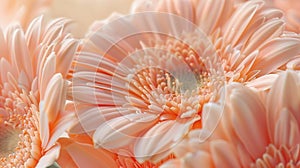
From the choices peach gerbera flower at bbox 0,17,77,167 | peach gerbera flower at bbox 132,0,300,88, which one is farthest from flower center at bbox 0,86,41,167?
peach gerbera flower at bbox 132,0,300,88

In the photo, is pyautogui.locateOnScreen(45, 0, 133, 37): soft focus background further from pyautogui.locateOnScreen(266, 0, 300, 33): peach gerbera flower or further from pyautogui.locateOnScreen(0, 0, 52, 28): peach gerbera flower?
pyautogui.locateOnScreen(266, 0, 300, 33): peach gerbera flower

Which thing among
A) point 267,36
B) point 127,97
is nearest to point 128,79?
point 127,97

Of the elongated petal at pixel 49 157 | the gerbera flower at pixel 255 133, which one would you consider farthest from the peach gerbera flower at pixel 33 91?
the gerbera flower at pixel 255 133

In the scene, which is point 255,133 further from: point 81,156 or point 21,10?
point 21,10

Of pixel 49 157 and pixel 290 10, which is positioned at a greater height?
pixel 290 10

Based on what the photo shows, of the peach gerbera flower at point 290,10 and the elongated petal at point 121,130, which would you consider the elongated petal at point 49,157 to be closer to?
the elongated petal at point 121,130

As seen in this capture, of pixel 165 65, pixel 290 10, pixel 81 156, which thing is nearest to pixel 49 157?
pixel 81 156
